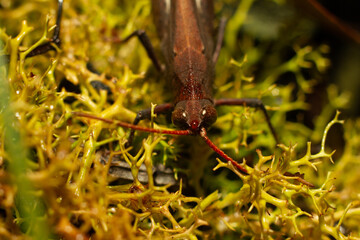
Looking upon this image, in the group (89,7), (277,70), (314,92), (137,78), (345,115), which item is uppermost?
(89,7)

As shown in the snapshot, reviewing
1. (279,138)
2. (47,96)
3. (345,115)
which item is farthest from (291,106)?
(47,96)

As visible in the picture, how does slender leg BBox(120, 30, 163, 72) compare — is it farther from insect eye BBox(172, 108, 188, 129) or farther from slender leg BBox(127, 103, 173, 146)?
insect eye BBox(172, 108, 188, 129)

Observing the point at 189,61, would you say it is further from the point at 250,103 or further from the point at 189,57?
the point at 250,103

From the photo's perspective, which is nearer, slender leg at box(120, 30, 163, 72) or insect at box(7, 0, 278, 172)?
insect at box(7, 0, 278, 172)

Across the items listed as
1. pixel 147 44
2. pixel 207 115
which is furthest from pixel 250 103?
pixel 147 44

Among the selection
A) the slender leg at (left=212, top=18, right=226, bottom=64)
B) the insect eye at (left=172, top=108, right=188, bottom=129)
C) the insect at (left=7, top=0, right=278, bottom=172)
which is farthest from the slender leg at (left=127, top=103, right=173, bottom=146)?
the slender leg at (left=212, top=18, right=226, bottom=64)

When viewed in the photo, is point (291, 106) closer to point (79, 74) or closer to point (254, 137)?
point (254, 137)
